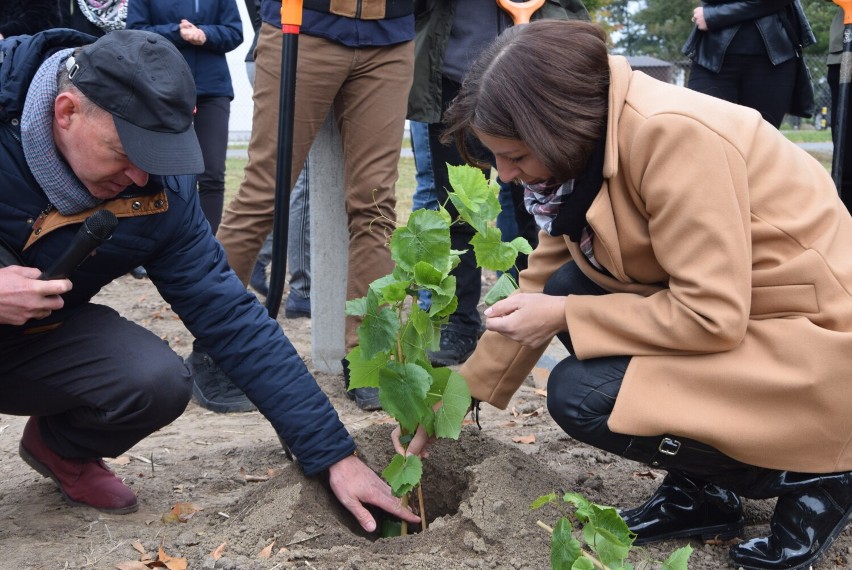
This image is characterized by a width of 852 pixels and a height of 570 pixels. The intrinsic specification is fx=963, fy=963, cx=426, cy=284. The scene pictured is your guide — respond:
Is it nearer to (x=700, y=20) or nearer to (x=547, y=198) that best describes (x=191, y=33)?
(x=700, y=20)

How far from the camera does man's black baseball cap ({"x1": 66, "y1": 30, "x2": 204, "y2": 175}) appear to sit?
6.93ft

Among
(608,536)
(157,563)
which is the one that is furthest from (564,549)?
(157,563)

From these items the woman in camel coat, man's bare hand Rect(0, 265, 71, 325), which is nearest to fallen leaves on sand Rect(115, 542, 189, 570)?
man's bare hand Rect(0, 265, 71, 325)

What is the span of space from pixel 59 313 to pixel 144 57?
812 mm

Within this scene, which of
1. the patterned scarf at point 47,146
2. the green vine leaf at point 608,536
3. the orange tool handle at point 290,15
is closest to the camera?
the green vine leaf at point 608,536

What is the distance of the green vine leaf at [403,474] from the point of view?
2350 mm

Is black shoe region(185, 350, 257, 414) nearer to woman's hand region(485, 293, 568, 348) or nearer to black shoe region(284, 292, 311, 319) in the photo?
black shoe region(284, 292, 311, 319)

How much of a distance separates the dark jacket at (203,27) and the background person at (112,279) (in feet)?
6.60

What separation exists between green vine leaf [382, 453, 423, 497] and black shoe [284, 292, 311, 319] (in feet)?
8.90

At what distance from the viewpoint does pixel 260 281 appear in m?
5.38

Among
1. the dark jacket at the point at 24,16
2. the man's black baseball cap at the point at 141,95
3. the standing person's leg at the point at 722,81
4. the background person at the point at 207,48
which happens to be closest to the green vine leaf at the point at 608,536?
the man's black baseball cap at the point at 141,95

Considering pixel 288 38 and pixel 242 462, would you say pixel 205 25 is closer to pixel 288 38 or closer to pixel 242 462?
pixel 288 38

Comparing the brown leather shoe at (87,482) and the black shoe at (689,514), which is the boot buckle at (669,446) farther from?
the brown leather shoe at (87,482)

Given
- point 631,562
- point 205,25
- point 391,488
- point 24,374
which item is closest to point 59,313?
point 24,374
